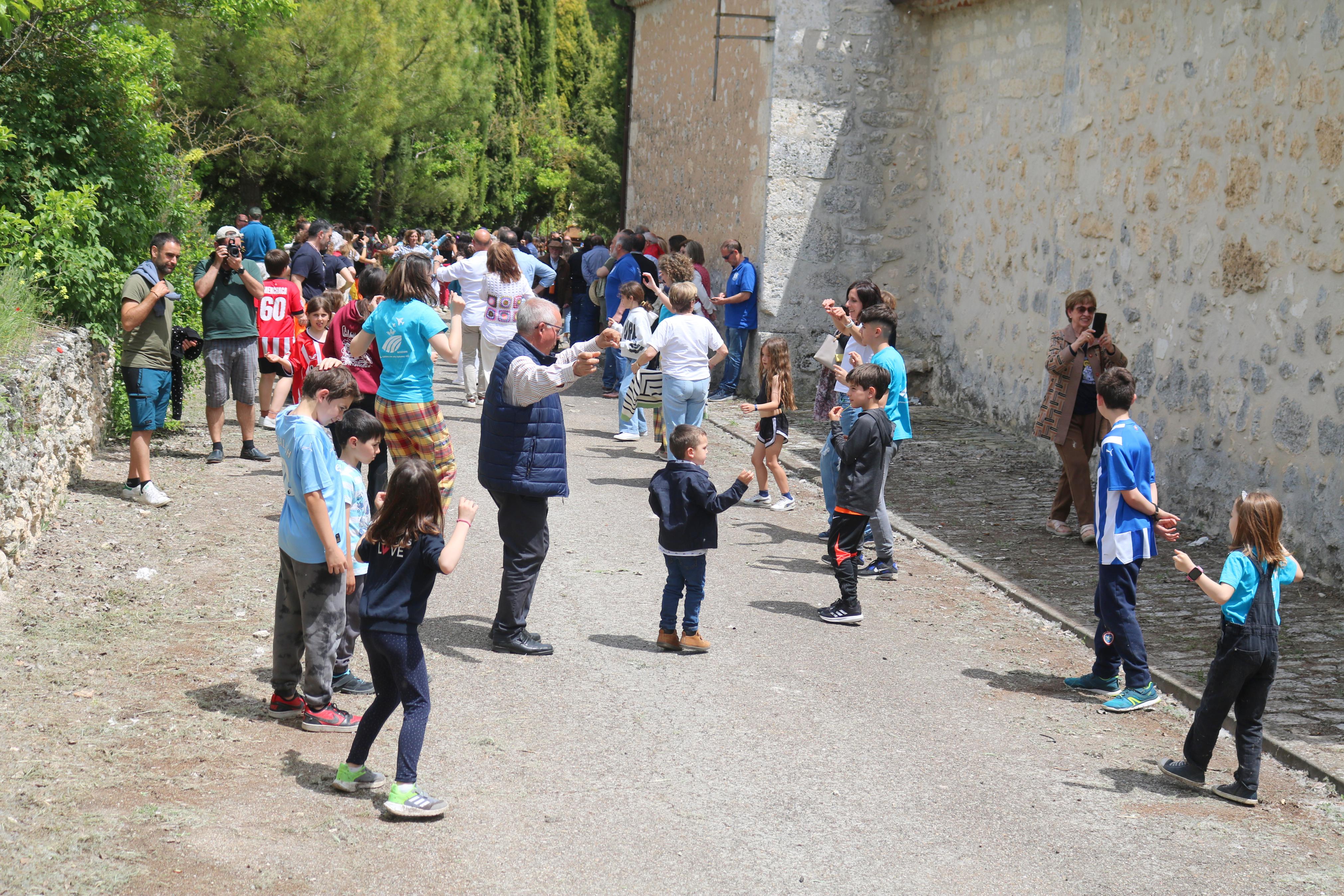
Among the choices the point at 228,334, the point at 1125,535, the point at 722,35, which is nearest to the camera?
the point at 1125,535

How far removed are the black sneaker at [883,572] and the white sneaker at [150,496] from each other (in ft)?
15.8

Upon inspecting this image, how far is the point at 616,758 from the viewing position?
5102 millimetres

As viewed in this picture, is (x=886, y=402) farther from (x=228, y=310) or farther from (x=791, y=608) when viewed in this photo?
(x=228, y=310)

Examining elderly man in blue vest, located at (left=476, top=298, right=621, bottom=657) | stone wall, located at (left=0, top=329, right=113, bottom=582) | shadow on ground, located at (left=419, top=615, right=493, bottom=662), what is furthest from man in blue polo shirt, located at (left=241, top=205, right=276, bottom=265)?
elderly man in blue vest, located at (left=476, top=298, right=621, bottom=657)

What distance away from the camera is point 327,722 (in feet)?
17.1

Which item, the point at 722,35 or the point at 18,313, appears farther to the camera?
the point at 722,35

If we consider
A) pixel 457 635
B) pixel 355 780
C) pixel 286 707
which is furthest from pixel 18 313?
pixel 355 780

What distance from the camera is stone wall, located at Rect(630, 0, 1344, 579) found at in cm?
838

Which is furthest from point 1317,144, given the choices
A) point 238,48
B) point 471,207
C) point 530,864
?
point 471,207

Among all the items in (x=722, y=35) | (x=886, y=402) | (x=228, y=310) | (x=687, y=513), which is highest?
(x=722, y=35)

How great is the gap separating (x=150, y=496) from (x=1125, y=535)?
637cm

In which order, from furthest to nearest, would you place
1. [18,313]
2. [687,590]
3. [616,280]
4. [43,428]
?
[616,280]
[18,313]
[43,428]
[687,590]

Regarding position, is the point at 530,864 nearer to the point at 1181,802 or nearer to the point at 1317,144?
the point at 1181,802

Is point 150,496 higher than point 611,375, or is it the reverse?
point 611,375
